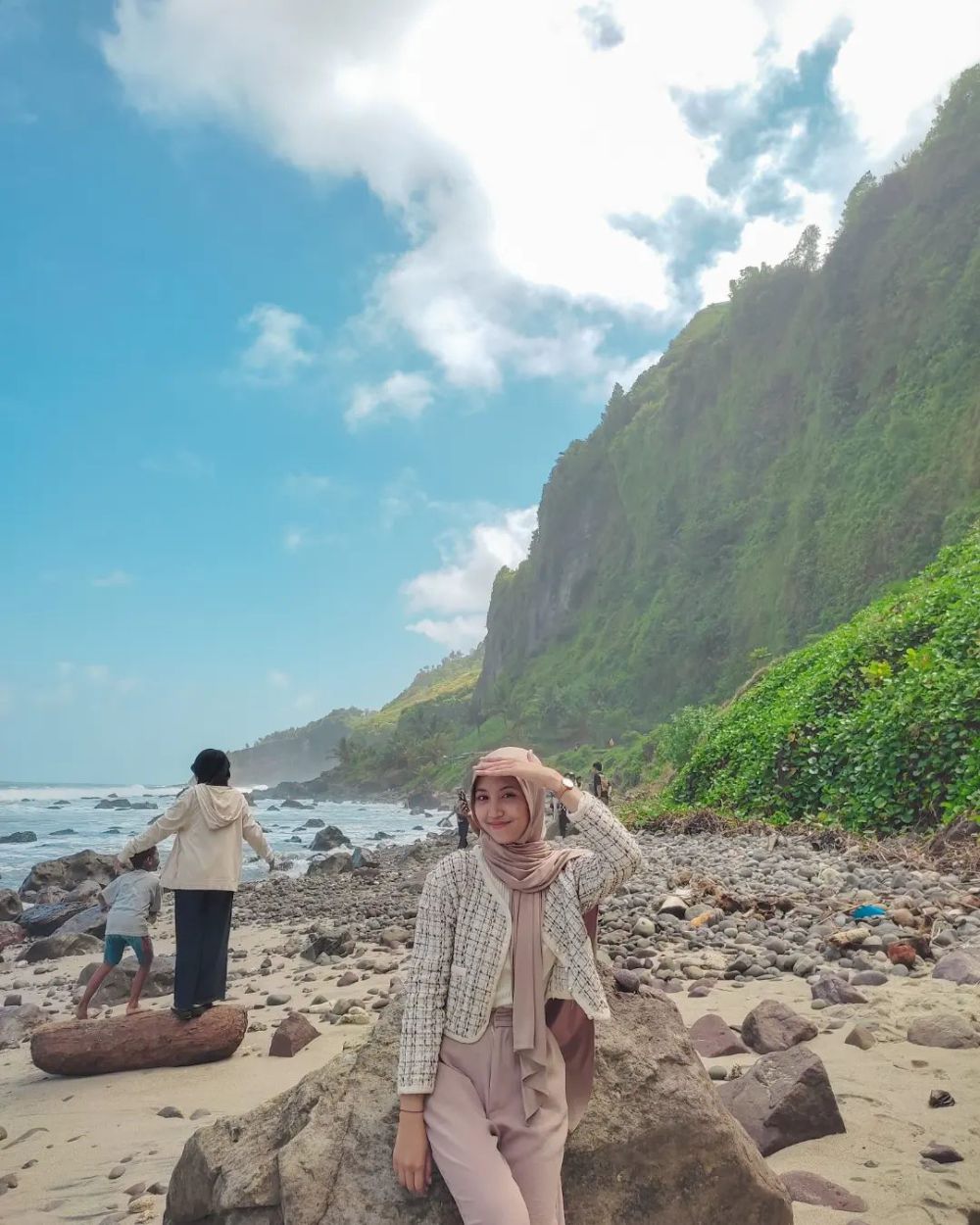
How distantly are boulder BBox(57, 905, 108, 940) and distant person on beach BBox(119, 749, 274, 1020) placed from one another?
21.7 feet

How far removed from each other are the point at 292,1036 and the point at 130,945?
5.84 feet

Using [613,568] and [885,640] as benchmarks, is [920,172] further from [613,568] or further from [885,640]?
[885,640]

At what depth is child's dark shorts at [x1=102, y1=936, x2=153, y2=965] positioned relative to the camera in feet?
20.7

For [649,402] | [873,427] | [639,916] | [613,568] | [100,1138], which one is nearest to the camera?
[100,1138]

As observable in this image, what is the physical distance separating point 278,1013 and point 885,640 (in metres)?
9.65

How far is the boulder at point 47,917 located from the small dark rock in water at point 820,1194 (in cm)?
1240

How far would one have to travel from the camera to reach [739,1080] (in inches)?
135

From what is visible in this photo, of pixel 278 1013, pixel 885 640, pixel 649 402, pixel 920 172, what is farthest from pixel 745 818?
pixel 649 402

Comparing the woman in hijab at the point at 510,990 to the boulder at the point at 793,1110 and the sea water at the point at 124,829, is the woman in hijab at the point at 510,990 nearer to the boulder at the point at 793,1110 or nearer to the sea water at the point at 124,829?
the boulder at the point at 793,1110

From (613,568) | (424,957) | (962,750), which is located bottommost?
(424,957)

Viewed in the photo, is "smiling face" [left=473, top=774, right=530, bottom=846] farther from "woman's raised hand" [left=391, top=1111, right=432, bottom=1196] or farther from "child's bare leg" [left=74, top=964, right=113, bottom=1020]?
"child's bare leg" [left=74, top=964, right=113, bottom=1020]

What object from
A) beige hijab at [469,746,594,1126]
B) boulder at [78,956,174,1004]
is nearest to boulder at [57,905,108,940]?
boulder at [78,956,174,1004]

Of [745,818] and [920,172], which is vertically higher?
[920,172]

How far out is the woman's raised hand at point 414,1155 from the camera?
7.18 ft
